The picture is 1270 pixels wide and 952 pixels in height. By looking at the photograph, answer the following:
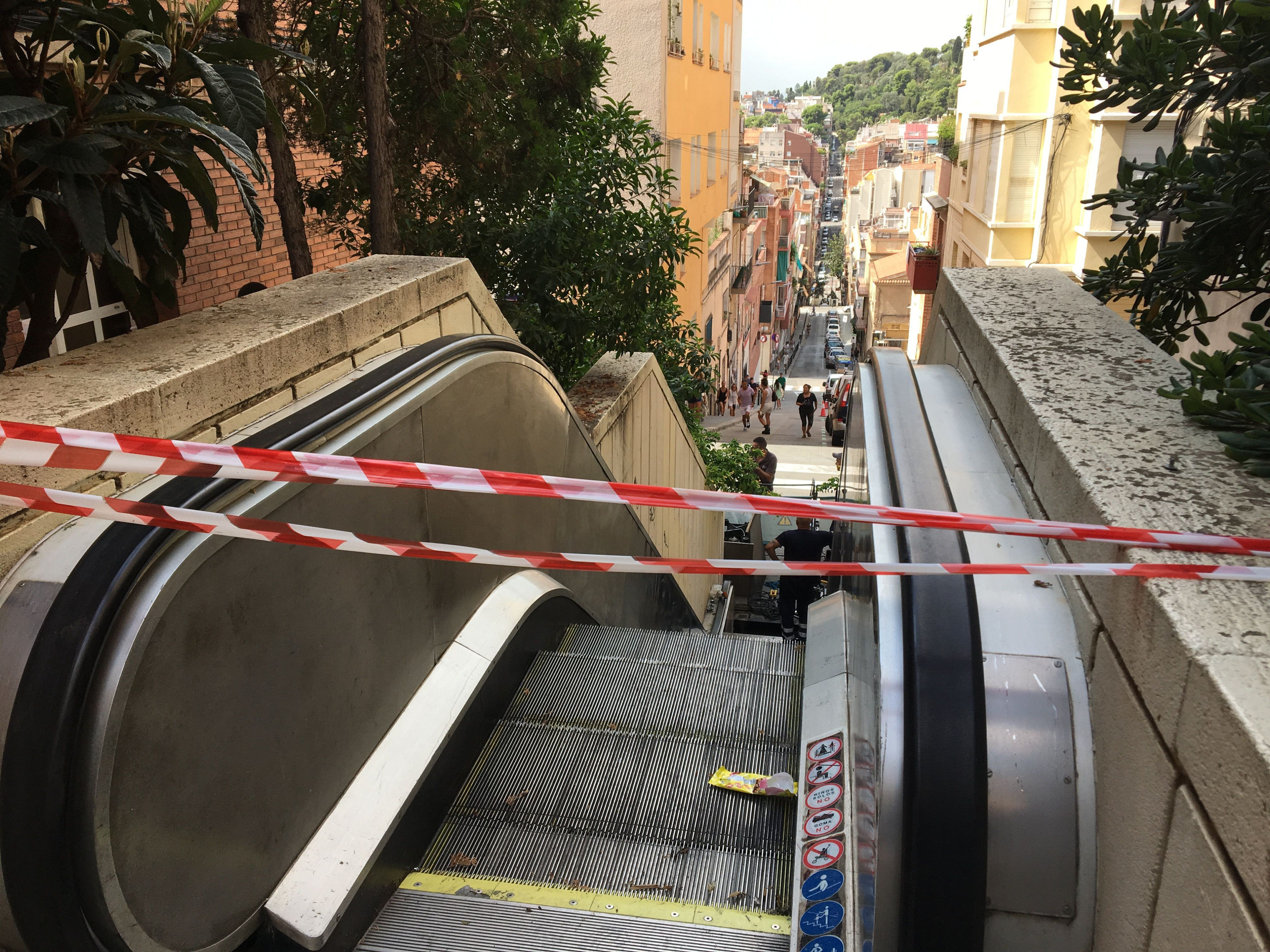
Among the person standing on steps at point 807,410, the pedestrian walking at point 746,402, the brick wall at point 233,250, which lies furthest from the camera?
the person standing on steps at point 807,410

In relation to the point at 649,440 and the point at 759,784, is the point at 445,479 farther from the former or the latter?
the point at 649,440

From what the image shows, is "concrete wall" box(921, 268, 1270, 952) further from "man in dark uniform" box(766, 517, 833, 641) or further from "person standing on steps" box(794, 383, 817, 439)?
"person standing on steps" box(794, 383, 817, 439)

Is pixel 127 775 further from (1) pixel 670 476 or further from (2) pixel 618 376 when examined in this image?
(1) pixel 670 476

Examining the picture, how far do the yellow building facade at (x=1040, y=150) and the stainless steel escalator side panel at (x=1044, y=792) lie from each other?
606 inches

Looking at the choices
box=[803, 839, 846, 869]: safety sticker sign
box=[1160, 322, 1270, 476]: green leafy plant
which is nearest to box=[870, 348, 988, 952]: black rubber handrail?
box=[803, 839, 846, 869]: safety sticker sign

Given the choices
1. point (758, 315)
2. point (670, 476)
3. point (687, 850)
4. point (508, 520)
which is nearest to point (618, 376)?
point (670, 476)

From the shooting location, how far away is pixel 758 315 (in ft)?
169

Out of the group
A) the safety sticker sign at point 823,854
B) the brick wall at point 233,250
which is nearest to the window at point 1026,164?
the brick wall at point 233,250

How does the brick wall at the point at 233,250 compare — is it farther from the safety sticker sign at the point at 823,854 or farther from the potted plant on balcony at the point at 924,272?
the potted plant on balcony at the point at 924,272

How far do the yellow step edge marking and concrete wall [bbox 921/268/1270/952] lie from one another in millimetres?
917

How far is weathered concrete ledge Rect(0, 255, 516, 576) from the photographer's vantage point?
2.51 metres

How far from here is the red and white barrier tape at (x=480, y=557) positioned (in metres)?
1.99

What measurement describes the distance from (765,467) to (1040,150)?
28.5ft

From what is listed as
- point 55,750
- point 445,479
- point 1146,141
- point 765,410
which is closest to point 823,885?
point 445,479
